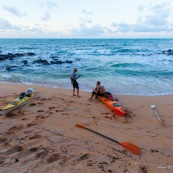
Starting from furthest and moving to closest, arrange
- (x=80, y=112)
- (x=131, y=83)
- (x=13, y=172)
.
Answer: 1. (x=131, y=83)
2. (x=80, y=112)
3. (x=13, y=172)

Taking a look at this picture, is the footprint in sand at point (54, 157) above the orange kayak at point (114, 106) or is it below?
below

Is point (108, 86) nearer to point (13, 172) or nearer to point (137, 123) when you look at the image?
point (137, 123)

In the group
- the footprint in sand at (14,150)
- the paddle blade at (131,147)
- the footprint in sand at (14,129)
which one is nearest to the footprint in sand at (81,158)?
the paddle blade at (131,147)

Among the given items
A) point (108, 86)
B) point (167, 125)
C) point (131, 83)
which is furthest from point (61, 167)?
point (131, 83)

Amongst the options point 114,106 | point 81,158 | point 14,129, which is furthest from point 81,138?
point 114,106

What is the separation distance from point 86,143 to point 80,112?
2555 mm

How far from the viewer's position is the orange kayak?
7591 mm

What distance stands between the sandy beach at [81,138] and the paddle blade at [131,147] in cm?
11

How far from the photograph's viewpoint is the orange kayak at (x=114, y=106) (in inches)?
299

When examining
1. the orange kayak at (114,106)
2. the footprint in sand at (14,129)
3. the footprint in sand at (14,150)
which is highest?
the orange kayak at (114,106)

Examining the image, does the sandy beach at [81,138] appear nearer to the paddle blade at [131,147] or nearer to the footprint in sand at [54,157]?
the footprint in sand at [54,157]

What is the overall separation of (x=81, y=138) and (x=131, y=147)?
1445mm

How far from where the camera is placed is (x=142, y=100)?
377 inches

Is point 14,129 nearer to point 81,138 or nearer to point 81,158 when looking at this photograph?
point 81,138
